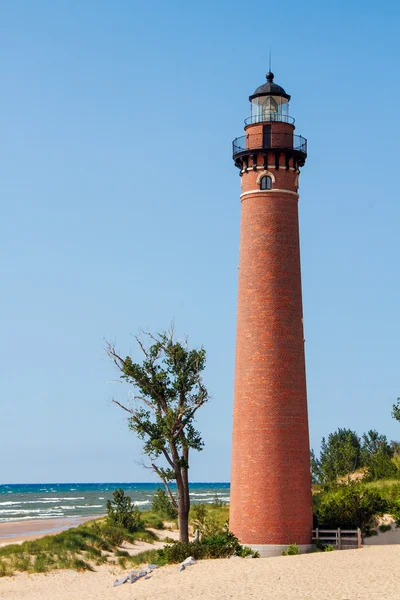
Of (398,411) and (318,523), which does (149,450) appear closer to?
(318,523)

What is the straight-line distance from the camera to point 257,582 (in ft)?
96.3

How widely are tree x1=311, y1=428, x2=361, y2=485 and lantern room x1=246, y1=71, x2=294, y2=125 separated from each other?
94.6ft

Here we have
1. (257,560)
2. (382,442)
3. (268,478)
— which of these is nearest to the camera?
(257,560)

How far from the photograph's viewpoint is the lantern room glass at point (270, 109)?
39531mm

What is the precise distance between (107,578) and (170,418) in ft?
23.7

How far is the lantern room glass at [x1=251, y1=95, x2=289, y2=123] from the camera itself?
130ft

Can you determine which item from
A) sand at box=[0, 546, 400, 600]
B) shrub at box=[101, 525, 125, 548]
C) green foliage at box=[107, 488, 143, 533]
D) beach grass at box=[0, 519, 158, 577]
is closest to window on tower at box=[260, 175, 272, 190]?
sand at box=[0, 546, 400, 600]

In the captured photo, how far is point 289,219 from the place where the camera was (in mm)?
38250

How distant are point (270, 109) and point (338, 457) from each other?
3193 cm

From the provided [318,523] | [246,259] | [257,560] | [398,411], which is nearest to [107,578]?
[257,560]

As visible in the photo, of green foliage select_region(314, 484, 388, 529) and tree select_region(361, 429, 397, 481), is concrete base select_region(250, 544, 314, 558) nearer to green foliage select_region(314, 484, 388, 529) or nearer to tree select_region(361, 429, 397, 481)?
green foliage select_region(314, 484, 388, 529)

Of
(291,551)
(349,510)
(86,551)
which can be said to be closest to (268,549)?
(291,551)

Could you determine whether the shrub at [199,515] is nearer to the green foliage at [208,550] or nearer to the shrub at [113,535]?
the shrub at [113,535]

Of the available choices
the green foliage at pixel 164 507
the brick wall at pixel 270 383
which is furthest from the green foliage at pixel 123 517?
the brick wall at pixel 270 383
